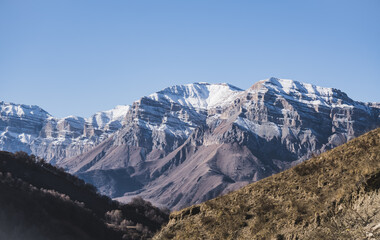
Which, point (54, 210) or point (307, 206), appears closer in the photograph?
point (307, 206)

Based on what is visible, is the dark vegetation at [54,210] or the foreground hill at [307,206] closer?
the foreground hill at [307,206]

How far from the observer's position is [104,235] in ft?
263

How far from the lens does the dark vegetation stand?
228 feet

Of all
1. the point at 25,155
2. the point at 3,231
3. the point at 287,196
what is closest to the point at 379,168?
the point at 287,196

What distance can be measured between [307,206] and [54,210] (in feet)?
231

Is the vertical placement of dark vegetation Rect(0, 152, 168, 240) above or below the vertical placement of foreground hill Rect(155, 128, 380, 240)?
below

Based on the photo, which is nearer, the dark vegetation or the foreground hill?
the foreground hill

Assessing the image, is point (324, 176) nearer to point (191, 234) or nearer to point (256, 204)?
point (256, 204)

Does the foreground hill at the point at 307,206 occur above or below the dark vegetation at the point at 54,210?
above

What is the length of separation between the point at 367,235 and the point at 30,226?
63.5 m

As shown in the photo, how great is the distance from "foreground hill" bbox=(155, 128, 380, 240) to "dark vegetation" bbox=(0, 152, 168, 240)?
2435 cm

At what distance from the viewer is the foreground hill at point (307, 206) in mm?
13633

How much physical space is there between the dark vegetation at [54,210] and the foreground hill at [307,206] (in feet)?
79.9

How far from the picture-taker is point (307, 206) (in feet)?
50.7
